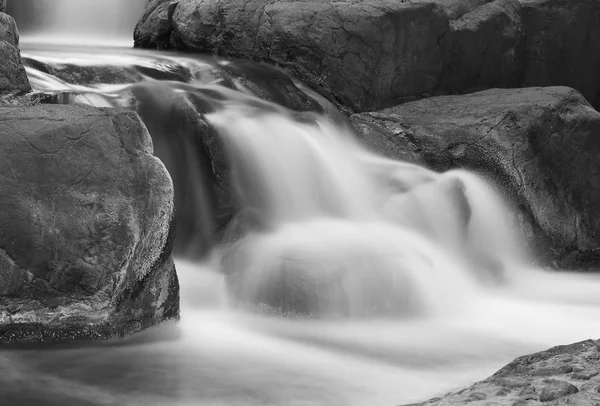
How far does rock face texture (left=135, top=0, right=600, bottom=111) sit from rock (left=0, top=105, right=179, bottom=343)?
4651 mm

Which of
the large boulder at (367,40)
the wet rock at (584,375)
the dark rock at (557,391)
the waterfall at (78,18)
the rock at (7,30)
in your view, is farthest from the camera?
the waterfall at (78,18)

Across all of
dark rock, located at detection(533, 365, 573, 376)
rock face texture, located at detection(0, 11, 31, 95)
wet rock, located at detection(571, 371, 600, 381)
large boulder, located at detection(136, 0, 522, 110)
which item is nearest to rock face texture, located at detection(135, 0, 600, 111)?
large boulder, located at detection(136, 0, 522, 110)

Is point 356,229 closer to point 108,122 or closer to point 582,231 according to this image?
point 108,122

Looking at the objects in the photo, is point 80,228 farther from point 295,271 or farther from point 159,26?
point 159,26

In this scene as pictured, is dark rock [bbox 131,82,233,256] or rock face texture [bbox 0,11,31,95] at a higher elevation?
rock face texture [bbox 0,11,31,95]

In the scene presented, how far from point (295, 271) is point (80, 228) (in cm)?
170

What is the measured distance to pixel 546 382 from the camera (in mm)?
3322

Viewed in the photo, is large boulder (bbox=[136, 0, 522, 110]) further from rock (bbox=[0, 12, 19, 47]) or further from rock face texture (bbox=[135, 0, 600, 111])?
rock (bbox=[0, 12, 19, 47])

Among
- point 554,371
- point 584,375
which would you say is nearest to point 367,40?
point 554,371

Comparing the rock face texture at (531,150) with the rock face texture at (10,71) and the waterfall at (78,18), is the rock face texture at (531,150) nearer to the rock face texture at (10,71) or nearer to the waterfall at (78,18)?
the rock face texture at (10,71)

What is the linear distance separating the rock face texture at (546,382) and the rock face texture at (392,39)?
20.6ft

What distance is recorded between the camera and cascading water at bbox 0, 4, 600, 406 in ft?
14.5

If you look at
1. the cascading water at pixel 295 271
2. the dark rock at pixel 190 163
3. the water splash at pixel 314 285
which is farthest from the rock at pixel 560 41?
the dark rock at pixel 190 163

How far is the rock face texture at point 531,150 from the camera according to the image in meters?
8.60
